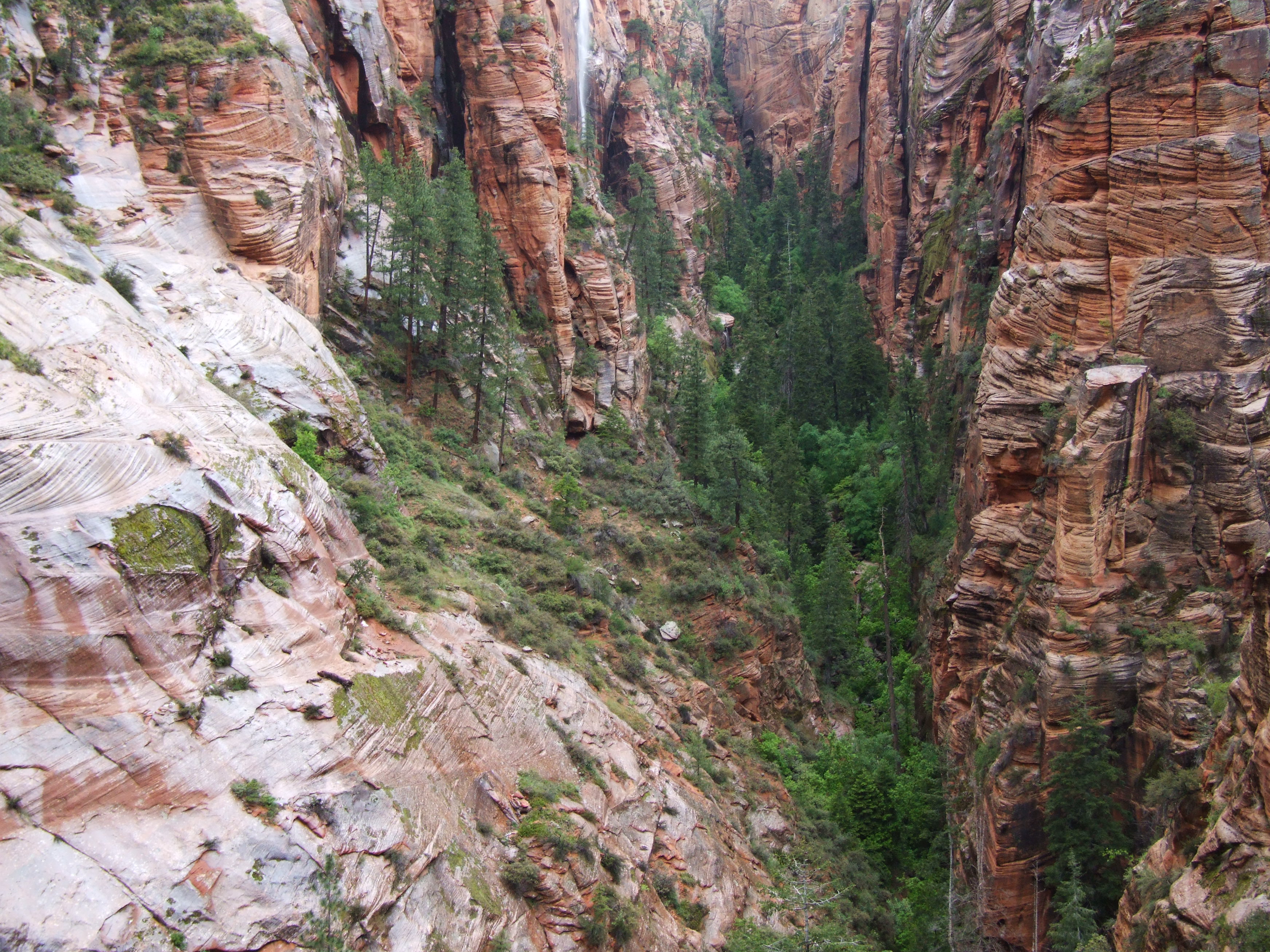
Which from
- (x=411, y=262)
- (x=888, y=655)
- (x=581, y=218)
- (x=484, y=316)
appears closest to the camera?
(x=411, y=262)

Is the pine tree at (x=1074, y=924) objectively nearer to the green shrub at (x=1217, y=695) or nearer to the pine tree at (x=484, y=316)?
the green shrub at (x=1217, y=695)

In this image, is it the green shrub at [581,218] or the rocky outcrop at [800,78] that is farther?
the rocky outcrop at [800,78]

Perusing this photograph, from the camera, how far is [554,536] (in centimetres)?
3516

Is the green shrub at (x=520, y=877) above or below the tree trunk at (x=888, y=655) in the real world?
above

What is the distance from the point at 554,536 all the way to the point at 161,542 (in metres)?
20.5

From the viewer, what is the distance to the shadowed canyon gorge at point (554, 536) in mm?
14258

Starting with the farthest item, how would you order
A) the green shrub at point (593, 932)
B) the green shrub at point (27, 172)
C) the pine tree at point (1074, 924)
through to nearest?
1. the green shrub at point (27, 172)
2. the pine tree at point (1074, 924)
3. the green shrub at point (593, 932)

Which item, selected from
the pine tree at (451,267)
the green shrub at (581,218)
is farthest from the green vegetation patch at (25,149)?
the green shrub at (581,218)

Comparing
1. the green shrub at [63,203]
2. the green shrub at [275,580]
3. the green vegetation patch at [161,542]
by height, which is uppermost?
the green shrub at [63,203]

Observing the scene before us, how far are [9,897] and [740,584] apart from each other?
103ft

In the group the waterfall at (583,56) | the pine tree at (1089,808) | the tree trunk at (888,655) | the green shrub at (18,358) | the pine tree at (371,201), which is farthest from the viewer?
the waterfall at (583,56)

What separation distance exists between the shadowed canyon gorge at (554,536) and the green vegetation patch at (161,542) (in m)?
0.08

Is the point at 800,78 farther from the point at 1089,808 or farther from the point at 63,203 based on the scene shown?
the point at 1089,808

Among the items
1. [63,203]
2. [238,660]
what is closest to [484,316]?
[63,203]
